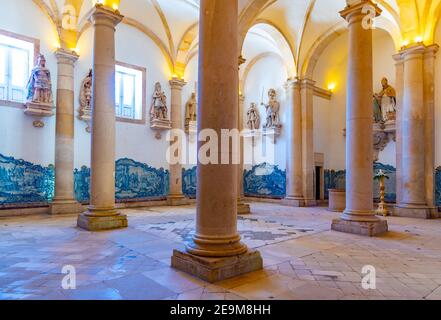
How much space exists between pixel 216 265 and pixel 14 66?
10.6 m

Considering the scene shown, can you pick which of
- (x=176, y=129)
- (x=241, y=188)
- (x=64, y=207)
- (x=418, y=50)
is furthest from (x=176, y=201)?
(x=418, y=50)

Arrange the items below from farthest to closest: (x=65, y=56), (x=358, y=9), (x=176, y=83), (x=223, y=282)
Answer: (x=176, y=83) → (x=65, y=56) → (x=358, y=9) → (x=223, y=282)

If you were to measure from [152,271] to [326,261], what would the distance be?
268 cm

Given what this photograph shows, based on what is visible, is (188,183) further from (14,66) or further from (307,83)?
(14,66)

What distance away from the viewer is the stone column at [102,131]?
741 cm

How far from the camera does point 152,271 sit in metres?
4.21

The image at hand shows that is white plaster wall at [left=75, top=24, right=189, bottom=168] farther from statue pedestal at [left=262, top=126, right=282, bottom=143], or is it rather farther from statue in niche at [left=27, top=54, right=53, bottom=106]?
statue pedestal at [left=262, top=126, right=282, bottom=143]

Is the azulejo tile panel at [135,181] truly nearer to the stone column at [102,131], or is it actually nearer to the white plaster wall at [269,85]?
the stone column at [102,131]

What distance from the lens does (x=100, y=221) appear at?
7301 mm

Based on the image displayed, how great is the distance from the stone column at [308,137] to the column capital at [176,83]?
19.0ft

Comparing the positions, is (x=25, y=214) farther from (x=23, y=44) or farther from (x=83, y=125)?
(x=23, y=44)

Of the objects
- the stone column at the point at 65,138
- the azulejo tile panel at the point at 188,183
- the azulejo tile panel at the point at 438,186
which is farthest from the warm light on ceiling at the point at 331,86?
the stone column at the point at 65,138

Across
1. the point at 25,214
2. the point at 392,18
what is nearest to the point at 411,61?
the point at 392,18

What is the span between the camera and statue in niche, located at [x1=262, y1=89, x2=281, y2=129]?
52.1 ft
